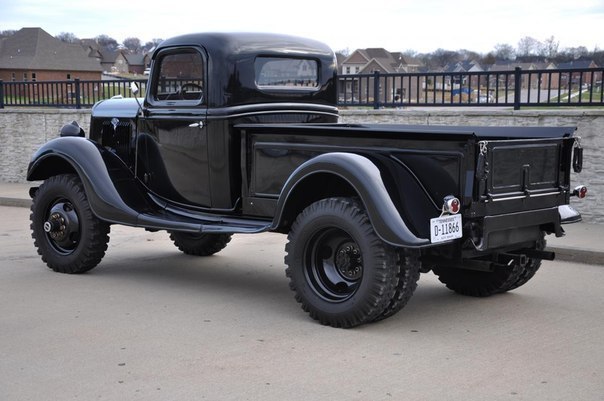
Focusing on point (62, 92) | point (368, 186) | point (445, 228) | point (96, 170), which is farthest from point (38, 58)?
point (445, 228)

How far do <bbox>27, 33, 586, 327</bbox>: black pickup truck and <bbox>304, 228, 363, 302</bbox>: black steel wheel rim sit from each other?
1cm

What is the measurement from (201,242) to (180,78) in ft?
6.35

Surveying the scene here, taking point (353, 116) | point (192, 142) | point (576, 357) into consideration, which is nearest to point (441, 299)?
point (576, 357)

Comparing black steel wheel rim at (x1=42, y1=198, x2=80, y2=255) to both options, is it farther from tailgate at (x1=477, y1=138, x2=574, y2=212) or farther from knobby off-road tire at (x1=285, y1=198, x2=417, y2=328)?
tailgate at (x1=477, y1=138, x2=574, y2=212)

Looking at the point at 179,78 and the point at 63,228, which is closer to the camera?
the point at 179,78

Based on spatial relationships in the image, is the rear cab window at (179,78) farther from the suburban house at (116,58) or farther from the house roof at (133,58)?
the house roof at (133,58)

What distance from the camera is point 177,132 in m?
7.64

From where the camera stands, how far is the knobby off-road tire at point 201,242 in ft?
29.3

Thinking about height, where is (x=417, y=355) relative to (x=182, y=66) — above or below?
below

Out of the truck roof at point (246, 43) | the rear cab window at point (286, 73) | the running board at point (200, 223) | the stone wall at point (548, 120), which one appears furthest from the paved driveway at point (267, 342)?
the stone wall at point (548, 120)

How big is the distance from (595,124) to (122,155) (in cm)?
578

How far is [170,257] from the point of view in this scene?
30.0 feet

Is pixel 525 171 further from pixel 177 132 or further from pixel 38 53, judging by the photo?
pixel 38 53

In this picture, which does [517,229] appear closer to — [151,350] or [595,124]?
[151,350]
